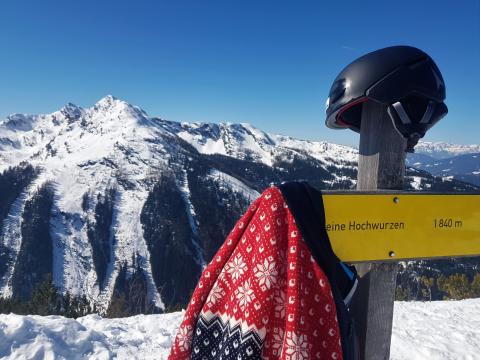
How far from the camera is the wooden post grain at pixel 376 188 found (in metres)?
2.21

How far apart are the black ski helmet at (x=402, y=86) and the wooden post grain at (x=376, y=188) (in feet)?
0.34

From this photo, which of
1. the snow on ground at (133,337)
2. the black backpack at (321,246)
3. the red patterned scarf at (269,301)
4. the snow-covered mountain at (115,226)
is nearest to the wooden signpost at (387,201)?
the black backpack at (321,246)

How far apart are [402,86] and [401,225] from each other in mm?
837

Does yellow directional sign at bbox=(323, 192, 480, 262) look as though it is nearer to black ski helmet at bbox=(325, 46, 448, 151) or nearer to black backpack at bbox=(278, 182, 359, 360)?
black backpack at bbox=(278, 182, 359, 360)

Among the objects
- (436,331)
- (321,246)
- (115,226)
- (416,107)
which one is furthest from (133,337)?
(115,226)

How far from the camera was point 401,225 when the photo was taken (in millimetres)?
2281

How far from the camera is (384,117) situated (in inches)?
86.0

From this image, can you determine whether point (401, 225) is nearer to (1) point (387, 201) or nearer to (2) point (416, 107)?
(1) point (387, 201)

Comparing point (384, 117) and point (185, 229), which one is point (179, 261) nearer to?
point (185, 229)

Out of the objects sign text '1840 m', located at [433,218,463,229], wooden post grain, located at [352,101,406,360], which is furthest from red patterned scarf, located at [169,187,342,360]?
sign text '1840 m', located at [433,218,463,229]

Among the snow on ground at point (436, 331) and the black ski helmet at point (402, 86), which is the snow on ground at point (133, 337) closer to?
the snow on ground at point (436, 331)

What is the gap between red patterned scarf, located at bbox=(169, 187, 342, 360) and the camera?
165 cm

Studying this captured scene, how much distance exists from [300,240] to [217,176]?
188m

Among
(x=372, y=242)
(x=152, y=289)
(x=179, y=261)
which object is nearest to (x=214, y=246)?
(x=179, y=261)
